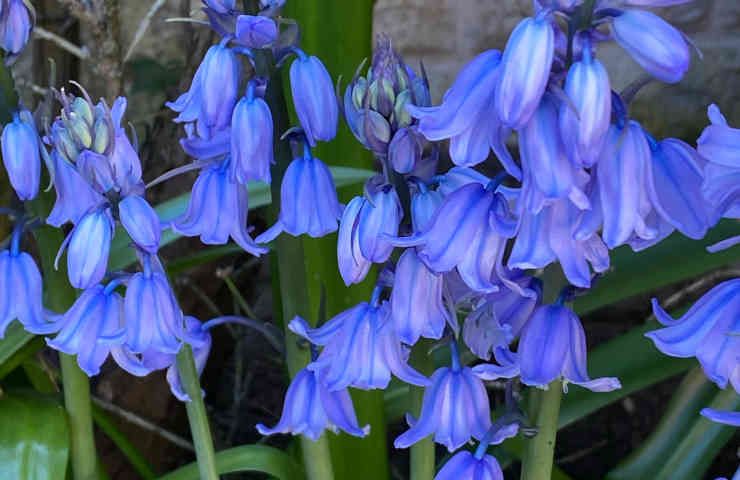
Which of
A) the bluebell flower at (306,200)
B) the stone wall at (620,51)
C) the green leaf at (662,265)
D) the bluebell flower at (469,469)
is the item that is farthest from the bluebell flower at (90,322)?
the stone wall at (620,51)

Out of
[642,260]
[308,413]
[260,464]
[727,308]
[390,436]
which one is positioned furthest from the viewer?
[390,436]

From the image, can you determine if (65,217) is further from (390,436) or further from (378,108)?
(390,436)

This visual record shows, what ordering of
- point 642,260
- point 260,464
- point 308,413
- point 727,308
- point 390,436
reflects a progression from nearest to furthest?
1. point 727,308
2. point 308,413
3. point 260,464
4. point 642,260
5. point 390,436

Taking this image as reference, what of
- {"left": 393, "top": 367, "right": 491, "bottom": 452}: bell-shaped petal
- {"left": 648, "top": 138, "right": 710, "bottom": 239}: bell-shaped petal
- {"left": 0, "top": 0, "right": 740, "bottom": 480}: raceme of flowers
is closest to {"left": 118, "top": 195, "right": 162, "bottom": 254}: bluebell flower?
{"left": 0, "top": 0, "right": 740, "bottom": 480}: raceme of flowers

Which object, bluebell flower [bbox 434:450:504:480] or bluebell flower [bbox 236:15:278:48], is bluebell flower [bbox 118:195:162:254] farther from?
bluebell flower [bbox 434:450:504:480]

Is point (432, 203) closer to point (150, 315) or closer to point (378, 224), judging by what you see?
point (378, 224)

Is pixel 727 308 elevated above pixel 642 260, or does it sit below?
above

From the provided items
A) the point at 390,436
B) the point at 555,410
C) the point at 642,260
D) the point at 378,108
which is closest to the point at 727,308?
the point at 555,410

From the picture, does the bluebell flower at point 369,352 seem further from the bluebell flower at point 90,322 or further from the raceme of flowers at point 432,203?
the bluebell flower at point 90,322
